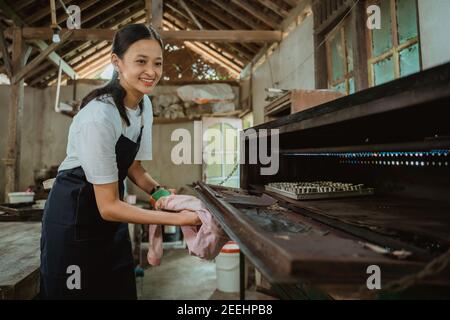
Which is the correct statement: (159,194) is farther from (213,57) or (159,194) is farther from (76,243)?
(213,57)

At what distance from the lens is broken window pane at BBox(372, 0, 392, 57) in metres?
3.10

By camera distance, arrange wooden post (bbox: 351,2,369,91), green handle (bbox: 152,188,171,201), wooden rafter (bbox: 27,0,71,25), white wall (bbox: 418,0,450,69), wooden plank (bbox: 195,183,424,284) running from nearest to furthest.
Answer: wooden plank (bbox: 195,183,424,284)
green handle (bbox: 152,188,171,201)
white wall (bbox: 418,0,450,69)
wooden post (bbox: 351,2,369,91)
wooden rafter (bbox: 27,0,71,25)

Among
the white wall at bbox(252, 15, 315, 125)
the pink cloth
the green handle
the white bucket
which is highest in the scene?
the white wall at bbox(252, 15, 315, 125)

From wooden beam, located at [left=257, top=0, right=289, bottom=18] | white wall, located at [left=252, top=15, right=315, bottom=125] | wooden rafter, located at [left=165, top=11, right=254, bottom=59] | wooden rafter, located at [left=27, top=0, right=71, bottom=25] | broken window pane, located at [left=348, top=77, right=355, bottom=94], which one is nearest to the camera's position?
broken window pane, located at [left=348, top=77, right=355, bottom=94]

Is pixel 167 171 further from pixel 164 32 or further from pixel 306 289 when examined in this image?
pixel 306 289

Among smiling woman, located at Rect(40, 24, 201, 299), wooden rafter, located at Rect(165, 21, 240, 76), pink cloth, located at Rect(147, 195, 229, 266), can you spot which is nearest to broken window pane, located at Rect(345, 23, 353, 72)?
smiling woman, located at Rect(40, 24, 201, 299)

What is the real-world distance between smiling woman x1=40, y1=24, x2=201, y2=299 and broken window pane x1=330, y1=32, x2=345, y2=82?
3.16 meters

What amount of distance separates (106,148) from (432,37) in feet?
8.90

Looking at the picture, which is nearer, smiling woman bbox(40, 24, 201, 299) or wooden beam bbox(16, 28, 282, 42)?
smiling woman bbox(40, 24, 201, 299)

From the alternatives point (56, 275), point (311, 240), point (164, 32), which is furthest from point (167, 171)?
point (311, 240)

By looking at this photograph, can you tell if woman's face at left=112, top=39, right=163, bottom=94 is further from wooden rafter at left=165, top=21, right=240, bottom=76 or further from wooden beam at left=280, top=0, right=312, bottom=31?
wooden rafter at left=165, top=21, right=240, bottom=76

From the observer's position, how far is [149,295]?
4.34m

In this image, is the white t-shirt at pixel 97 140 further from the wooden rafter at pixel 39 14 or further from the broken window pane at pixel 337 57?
the wooden rafter at pixel 39 14
